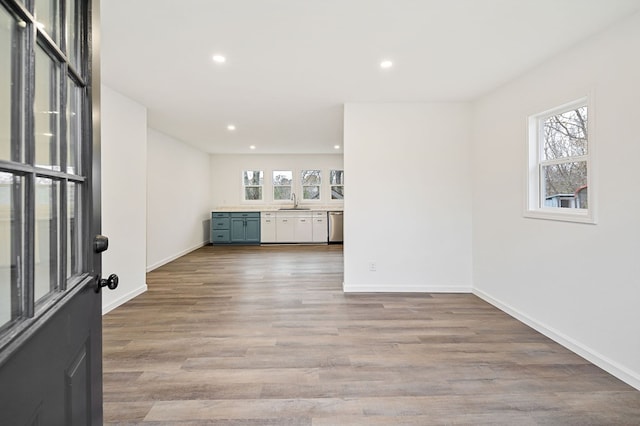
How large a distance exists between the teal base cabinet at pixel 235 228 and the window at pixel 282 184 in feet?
3.06

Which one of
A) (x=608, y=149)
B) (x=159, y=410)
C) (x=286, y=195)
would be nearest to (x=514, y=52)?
(x=608, y=149)

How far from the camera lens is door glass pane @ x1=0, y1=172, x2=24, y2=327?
0.59 metres

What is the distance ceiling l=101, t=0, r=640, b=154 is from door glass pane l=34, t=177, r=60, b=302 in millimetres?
1616

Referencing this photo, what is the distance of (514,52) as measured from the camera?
253cm

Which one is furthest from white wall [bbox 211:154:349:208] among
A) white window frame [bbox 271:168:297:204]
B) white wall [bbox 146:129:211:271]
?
white wall [bbox 146:129:211:271]

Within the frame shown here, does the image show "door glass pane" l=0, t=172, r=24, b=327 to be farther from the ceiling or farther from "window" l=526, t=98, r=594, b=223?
"window" l=526, t=98, r=594, b=223

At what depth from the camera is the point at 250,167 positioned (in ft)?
27.8

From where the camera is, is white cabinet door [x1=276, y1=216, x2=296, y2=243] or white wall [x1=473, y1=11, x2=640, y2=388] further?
white cabinet door [x1=276, y1=216, x2=296, y2=243]

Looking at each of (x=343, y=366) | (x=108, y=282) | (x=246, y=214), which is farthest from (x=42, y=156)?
(x=246, y=214)

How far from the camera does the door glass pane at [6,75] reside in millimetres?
583

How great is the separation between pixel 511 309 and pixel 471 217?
1.15 meters

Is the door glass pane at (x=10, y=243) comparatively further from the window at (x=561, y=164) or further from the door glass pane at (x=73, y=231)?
the window at (x=561, y=164)

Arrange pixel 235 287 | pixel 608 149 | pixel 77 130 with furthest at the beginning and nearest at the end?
pixel 235 287 < pixel 608 149 < pixel 77 130

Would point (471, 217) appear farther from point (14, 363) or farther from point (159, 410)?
point (14, 363)
